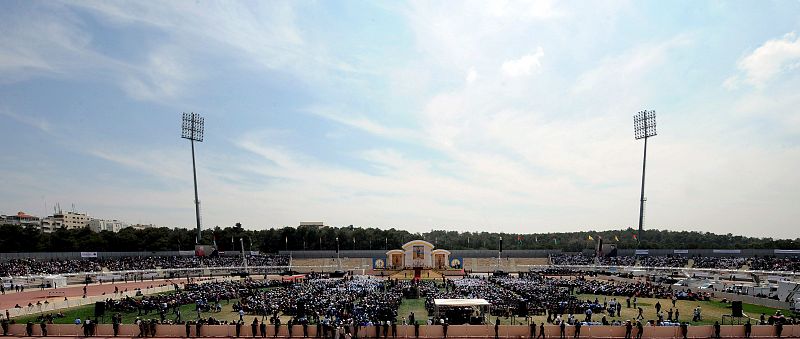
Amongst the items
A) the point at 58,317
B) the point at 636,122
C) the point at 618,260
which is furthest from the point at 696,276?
the point at 58,317

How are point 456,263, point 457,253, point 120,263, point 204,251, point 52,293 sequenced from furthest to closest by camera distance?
point 457,253 < point 204,251 < point 456,263 < point 120,263 < point 52,293

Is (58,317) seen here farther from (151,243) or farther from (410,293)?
(151,243)

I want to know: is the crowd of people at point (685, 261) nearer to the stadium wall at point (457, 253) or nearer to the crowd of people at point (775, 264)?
the crowd of people at point (775, 264)

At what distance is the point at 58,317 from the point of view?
33625 mm

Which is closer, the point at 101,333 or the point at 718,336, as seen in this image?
the point at 718,336

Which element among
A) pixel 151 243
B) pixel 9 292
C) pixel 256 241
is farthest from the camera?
pixel 256 241

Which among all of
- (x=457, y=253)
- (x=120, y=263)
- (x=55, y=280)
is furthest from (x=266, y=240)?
(x=55, y=280)

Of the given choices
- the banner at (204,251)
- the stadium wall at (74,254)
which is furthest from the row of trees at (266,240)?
the stadium wall at (74,254)

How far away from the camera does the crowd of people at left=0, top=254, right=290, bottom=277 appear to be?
6431 centimetres

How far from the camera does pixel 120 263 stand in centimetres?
7619

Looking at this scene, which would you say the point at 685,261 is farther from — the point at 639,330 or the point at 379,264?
the point at 639,330

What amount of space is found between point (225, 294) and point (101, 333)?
1780 cm

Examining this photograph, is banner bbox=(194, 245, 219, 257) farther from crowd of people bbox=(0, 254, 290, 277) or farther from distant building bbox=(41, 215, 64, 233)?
distant building bbox=(41, 215, 64, 233)

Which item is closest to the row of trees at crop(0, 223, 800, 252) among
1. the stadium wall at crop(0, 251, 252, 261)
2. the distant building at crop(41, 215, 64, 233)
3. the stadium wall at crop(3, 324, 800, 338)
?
the stadium wall at crop(0, 251, 252, 261)
